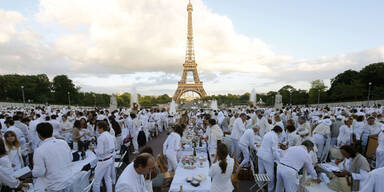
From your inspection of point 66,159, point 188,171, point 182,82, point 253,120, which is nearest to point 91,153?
point 66,159

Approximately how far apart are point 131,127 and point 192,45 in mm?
44915

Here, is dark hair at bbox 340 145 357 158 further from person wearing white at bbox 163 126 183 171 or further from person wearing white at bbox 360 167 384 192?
person wearing white at bbox 163 126 183 171

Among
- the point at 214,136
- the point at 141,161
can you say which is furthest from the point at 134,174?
the point at 214,136

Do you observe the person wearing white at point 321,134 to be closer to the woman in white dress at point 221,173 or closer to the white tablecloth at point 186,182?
the white tablecloth at point 186,182

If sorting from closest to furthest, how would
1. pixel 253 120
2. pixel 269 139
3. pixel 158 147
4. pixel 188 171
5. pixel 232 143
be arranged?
pixel 188 171
pixel 269 139
pixel 232 143
pixel 253 120
pixel 158 147

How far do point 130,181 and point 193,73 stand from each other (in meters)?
49.6

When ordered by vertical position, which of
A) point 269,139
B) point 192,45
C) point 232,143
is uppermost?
point 192,45

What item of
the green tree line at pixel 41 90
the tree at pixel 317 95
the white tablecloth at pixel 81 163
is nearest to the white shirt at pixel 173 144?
the white tablecloth at pixel 81 163

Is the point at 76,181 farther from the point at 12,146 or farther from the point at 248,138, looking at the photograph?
the point at 248,138

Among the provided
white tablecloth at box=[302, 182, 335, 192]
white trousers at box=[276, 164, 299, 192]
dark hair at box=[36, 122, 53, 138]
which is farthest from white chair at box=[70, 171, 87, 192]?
white tablecloth at box=[302, 182, 335, 192]

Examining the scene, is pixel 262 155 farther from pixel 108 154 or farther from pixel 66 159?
pixel 66 159

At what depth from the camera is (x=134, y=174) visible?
2109mm

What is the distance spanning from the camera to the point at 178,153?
17.2 feet

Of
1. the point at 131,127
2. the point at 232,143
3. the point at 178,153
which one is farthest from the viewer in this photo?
the point at 131,127
